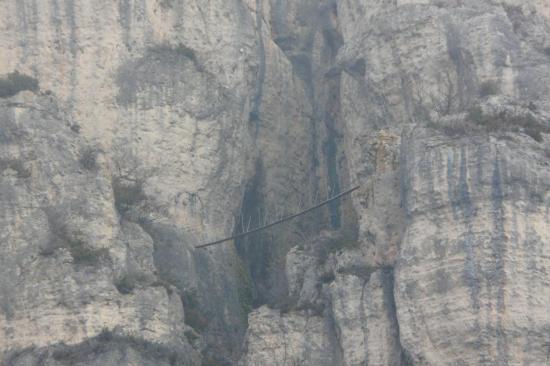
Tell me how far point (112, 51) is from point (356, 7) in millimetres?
10260

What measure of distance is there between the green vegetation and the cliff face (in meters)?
0.10

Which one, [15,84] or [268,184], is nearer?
[15,84]

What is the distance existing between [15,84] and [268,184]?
445 inches

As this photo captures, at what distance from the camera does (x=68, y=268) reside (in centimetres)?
6209

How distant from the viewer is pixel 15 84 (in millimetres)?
68438

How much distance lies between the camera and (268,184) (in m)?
74.5

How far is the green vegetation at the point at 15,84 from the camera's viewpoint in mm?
68000

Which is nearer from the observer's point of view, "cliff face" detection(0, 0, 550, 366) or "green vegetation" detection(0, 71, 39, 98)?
"cliff face" detection(0, 0, 550, 366)

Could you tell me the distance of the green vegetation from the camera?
2677 inches

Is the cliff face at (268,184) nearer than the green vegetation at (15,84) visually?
Yes

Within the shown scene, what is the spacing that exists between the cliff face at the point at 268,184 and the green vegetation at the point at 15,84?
96 millimetres

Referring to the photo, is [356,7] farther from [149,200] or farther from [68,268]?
[68,268]

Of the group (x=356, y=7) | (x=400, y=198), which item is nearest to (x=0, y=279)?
(x=400, y=198)

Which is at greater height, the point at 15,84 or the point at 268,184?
the point at 15,84
